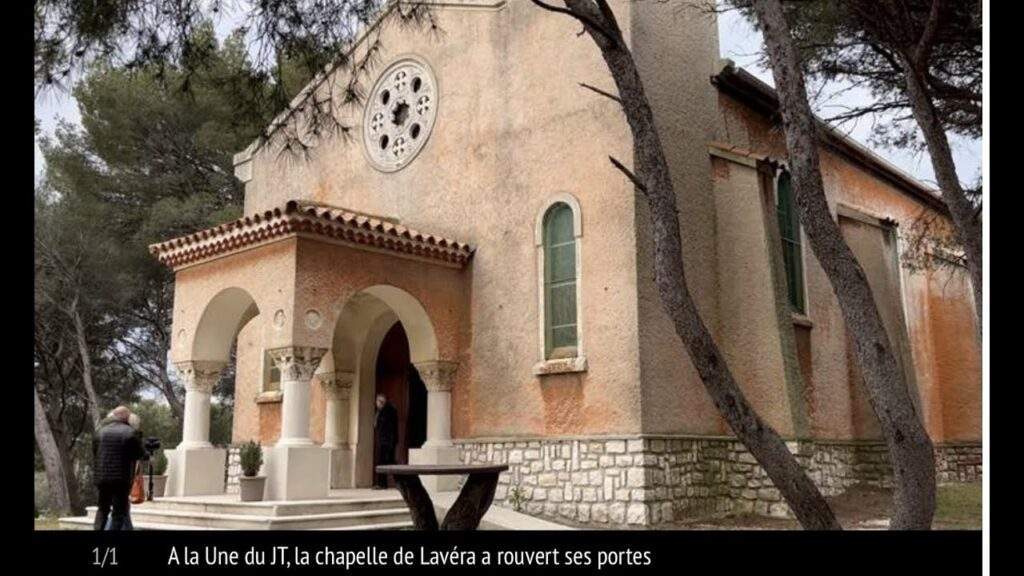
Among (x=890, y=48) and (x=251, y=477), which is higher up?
(x=890, y=48)

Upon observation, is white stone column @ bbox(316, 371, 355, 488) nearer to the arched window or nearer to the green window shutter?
the arched window

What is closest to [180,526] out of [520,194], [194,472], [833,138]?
[194,472]

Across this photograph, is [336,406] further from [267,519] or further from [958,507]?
[958,507]

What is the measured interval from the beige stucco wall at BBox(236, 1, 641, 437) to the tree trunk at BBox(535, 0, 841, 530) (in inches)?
168

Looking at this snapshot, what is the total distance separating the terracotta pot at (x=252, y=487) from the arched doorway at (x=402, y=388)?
3414mm

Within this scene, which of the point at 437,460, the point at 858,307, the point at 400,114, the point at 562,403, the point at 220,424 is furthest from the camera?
the point at 220,424

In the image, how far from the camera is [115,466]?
9.53m

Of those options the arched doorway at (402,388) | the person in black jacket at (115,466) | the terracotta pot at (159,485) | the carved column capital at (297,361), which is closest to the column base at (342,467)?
the arched doorway at (402,388)

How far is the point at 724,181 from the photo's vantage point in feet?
44.2

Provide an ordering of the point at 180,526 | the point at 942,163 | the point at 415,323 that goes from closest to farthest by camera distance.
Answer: the point at 942,163
the point at 180,526
the point at 415,323

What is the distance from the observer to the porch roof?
39.2 ft

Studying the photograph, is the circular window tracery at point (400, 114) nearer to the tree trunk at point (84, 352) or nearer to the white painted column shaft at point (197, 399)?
the white painted column shaft at point (197, 399)

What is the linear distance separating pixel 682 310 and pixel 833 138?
32.3ft

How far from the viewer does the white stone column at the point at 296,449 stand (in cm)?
1142
